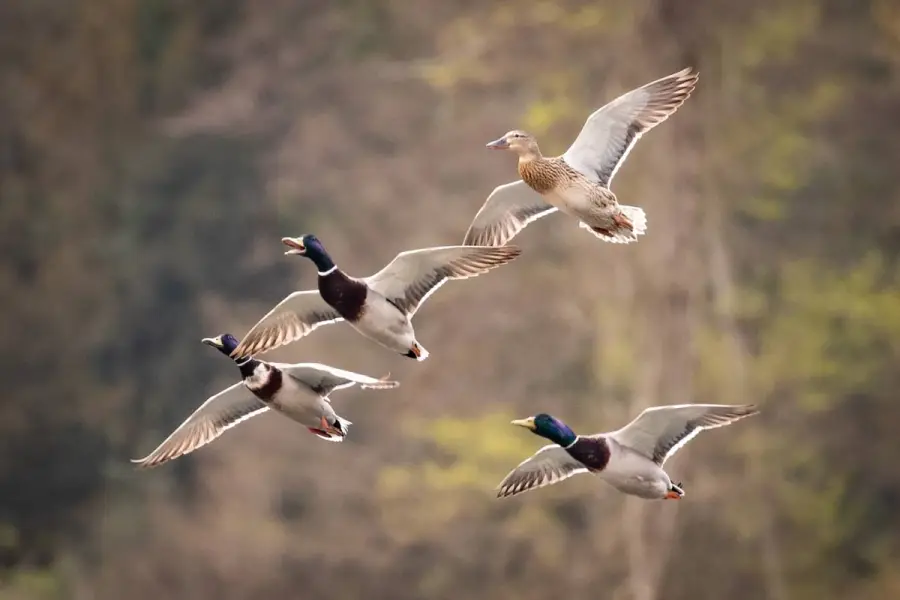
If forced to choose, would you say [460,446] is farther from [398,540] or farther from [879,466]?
[879,466]

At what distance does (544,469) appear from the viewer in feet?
15.7

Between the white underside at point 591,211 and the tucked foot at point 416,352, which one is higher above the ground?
the white underside at point 591,211

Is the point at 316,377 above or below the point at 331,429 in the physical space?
above

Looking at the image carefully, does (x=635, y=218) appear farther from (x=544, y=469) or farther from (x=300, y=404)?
(x=300, y=404)

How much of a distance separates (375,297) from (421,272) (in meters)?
0.15

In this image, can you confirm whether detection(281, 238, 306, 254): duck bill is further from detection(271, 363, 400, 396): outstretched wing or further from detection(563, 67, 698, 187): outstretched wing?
detection(563, 67, 698, 187): outstretched wing

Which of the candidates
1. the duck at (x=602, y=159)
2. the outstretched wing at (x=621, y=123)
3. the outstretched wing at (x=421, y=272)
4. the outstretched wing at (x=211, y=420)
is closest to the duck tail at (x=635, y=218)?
the duck at (x=602, y=159)

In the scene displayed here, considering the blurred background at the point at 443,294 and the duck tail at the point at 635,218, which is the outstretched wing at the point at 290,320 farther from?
the blurred background at the point at 443,294

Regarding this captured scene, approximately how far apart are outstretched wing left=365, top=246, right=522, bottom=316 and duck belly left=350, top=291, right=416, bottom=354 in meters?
0.06

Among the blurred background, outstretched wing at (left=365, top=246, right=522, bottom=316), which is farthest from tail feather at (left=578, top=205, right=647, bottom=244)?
the blurred background

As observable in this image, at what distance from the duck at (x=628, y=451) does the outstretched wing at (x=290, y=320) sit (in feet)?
2.21

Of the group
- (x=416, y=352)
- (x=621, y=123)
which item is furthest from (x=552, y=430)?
(x=621, y=123)

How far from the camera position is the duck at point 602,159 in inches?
184

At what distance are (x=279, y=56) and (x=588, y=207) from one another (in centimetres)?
934
